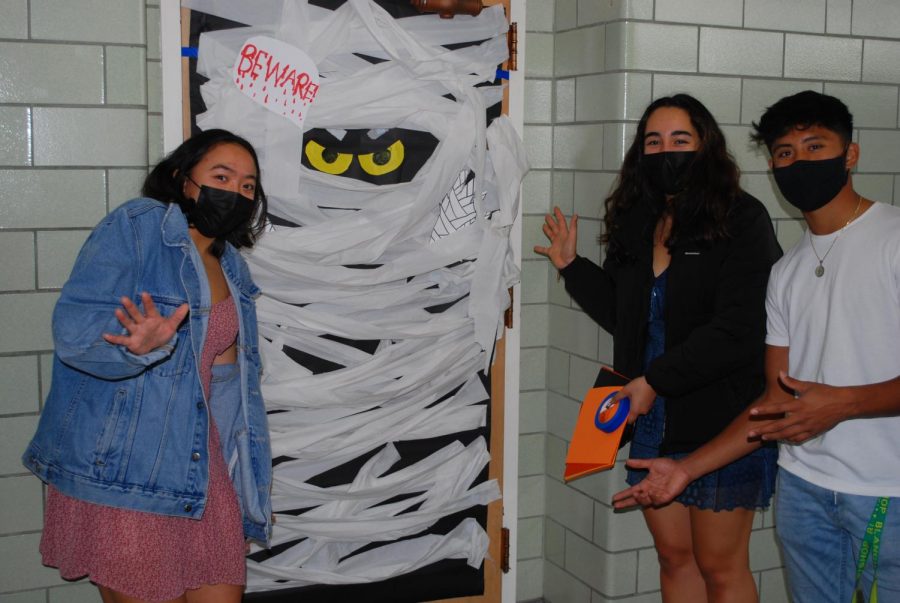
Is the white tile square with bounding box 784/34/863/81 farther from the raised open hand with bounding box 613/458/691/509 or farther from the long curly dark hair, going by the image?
the raised open hand with bounding box 613/458/691/509

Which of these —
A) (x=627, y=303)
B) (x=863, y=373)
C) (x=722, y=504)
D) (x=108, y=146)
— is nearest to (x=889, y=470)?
(x=863, y=373)

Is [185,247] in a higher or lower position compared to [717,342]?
higher

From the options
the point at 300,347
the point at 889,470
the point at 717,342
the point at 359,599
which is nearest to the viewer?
the point at 889,470

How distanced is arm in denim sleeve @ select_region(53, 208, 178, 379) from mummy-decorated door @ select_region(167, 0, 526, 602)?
70 cm

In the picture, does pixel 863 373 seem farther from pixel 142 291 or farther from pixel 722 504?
pixel 142 291

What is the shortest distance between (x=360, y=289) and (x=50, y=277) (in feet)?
2.87

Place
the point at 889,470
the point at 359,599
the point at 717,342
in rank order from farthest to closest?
the point at 359,599 → the point at 717,342 → the point at 889,470

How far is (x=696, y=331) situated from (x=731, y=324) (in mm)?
86

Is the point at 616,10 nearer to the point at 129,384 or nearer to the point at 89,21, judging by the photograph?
the point at 89,21

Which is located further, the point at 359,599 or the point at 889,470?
the point at 359,599

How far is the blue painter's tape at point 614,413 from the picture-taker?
93.0 inches

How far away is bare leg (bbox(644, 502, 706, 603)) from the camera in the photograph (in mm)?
2438

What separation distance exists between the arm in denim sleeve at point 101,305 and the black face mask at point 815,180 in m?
1.39

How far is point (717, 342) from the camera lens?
2.25 meters
